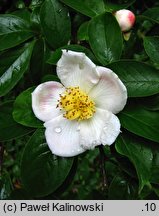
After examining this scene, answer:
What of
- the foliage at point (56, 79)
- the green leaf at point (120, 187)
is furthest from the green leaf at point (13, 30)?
the green leaf at point (120, 187)

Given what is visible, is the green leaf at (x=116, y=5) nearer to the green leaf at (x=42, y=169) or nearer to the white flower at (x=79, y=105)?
the white flower at (x=79, y=105)

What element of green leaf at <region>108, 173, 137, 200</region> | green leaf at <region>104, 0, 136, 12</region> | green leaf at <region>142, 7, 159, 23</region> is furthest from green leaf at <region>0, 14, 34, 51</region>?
green leaf at <region>108, 173, 137, 200</region>

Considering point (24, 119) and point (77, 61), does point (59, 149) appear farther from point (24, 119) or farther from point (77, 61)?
point (77, 61)

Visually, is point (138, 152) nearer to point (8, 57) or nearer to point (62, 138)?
point (62, 138)

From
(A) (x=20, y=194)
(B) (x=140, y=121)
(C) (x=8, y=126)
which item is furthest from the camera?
(A) (x=20, y=194)

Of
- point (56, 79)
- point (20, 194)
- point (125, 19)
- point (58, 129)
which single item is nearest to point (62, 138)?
point (58, 129)

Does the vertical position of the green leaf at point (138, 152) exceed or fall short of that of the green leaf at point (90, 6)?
it falls short
